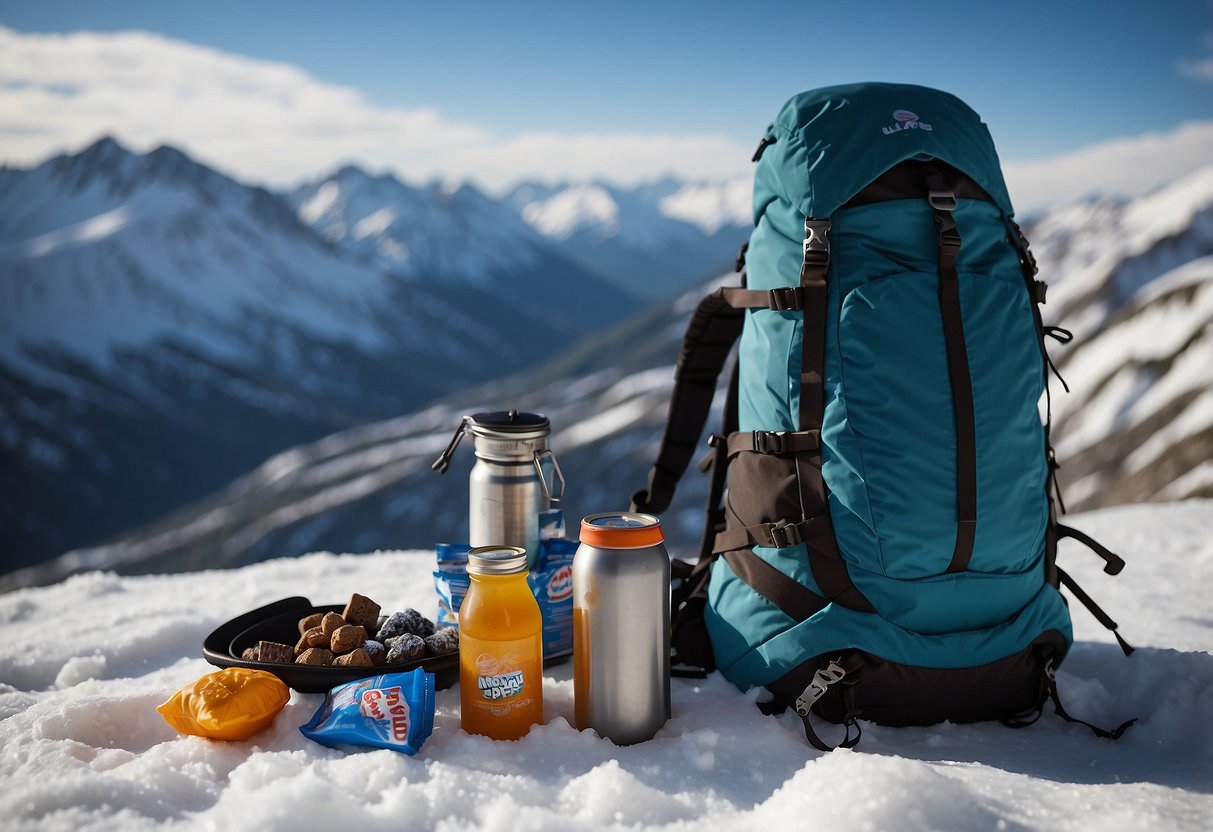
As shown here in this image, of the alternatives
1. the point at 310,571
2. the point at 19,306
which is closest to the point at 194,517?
the point at 19,306

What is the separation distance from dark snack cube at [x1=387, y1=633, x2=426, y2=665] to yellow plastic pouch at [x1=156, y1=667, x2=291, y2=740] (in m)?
0.41

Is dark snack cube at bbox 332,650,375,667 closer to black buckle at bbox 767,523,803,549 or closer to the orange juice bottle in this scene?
the orange juice bottle

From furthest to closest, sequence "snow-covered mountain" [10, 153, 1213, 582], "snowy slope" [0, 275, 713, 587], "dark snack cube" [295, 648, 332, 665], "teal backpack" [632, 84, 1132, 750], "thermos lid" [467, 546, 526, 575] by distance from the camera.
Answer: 1. "snowy slope" [0, 275, 713, 587]
2. "snow-covered mountain" [10, 153, 1213, 582]
3. "dark snack cube" [295, 648, 332, 665]
4. "teal backpack" [632, 84, 1132, 750]
5. "thermos lid" [467, 546, 526, 575]

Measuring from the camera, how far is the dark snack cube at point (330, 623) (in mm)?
3570

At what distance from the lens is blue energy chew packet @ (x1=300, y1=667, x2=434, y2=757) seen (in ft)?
9.81

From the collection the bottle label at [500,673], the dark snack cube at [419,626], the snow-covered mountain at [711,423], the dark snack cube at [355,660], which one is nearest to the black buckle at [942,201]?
the bottle label at [500,673]

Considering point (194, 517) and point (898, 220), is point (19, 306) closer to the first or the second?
point (194, 517)

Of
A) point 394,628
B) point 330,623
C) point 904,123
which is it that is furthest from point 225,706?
point 904,123

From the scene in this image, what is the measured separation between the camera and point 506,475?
12.1ft

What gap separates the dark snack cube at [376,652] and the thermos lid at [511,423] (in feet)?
3.07

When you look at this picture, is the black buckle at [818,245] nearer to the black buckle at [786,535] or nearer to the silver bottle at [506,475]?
the black buckle at [786,535]

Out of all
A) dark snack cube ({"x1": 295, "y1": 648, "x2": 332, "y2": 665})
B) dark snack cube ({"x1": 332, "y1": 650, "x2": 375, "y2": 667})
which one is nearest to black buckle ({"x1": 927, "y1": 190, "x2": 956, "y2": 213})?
dark snack cube ({"x1": 332, "y1": 650, "x2": 375, "y2": 667})

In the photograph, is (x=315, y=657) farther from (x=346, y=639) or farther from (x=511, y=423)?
(x=511, y=423)

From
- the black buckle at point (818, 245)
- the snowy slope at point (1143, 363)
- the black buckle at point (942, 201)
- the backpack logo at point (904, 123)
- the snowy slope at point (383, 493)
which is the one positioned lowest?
the snowy slope at point (383, 493)
